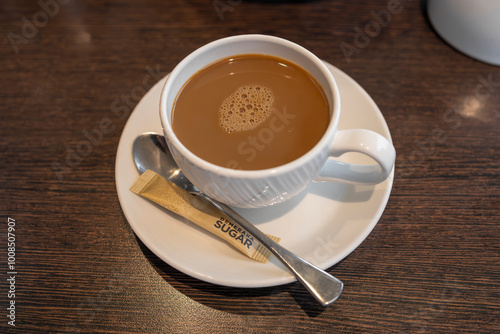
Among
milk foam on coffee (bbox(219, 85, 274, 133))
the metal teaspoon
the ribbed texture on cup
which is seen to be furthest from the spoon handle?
milk foam on coffee (bbox(219, 85, 274, 133))

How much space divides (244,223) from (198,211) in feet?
0.39

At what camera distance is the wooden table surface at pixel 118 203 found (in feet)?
2.93

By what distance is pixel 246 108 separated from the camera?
0.94 meters

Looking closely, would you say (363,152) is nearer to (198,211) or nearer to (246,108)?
(246,108)

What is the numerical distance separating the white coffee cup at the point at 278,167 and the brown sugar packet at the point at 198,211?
0.06 m

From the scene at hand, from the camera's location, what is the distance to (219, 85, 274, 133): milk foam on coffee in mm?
916

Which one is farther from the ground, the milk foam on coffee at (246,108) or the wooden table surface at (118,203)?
the milk foam on coffee at (246,108)

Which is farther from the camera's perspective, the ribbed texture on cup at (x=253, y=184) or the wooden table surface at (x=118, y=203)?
the wooden table surface at (x=118, y=203)

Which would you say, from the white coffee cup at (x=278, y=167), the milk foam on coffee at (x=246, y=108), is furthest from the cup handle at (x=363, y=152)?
the milk foam on coffee at (x=246, y=108)

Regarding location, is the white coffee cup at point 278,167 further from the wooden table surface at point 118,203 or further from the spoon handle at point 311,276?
the wooden table surface at point 118,203

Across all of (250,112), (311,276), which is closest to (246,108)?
(250,112)

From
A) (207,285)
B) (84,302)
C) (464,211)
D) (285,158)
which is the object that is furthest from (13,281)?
(464,211)

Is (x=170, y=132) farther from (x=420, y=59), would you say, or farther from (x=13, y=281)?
(x=420, y=59)

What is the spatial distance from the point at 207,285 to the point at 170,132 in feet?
1.24
